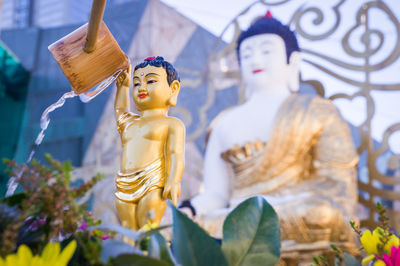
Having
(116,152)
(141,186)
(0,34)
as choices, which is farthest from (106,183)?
(141,186)

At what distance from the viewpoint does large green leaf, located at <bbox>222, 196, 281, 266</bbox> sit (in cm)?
30

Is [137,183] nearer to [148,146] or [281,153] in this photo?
[148,146]

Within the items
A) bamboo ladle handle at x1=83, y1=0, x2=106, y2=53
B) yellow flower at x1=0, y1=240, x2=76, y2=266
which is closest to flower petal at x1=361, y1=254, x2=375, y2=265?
yellow flower at x1=0, y1=240, x2=76, y2=266

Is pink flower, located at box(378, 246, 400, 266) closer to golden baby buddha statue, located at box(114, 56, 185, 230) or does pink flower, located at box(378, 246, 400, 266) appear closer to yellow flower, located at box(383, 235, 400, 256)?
yellow flower, located at box(383, 235, 400, 256)

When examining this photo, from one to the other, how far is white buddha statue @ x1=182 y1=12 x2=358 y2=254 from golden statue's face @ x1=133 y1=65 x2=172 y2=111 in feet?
3.86

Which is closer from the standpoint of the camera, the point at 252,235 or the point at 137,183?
the point at 252,235

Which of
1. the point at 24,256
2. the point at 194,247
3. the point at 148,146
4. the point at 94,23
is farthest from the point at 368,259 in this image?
the point at 148,146

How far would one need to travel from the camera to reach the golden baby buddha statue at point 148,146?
2.81 ft

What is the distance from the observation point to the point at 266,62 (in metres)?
2.43

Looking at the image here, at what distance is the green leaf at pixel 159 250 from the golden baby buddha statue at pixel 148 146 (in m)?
0.53

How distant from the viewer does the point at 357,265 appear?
36 centimetres

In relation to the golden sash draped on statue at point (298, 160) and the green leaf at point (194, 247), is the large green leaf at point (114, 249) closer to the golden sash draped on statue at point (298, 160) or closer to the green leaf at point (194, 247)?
the green leaf at point (194, 247)

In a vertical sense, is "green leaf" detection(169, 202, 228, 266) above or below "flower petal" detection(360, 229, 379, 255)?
above

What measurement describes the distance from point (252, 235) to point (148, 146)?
24.3 inches
